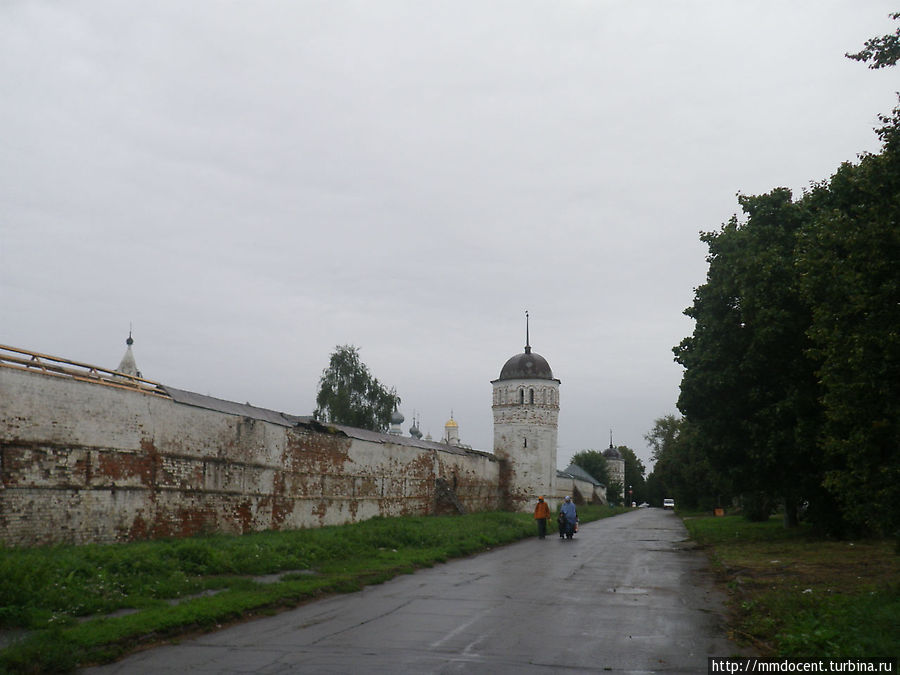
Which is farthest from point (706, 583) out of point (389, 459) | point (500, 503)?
point (500, 503)

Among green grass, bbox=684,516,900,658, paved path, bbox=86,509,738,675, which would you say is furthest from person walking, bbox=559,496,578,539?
paved path, bbox=86,509,738,675

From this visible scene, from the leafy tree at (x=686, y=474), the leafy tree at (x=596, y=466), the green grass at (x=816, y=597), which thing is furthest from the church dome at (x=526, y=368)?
the leafy tree at (x=596, y=466)

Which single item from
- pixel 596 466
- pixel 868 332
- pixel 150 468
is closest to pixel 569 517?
pixel 150 468

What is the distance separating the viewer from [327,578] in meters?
14.0

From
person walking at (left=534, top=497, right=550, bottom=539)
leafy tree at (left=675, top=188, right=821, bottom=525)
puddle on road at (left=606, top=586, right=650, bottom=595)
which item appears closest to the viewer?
puddle on road at (left=606, top=586, right=650, bottom=595)

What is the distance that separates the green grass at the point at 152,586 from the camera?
8.28 metres

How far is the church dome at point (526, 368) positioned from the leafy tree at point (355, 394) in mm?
10616

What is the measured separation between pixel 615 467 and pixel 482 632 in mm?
113282

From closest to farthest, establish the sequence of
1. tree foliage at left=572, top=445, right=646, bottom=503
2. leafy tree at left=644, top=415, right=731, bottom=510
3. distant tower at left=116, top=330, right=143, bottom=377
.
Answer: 1. distant tower at left=116, top=330, right=143, bottom=377
2. leafy tree at left=644, top=415, right=731, bottom=510
3. tree foliage at left=572, top=445, right=646, bottom=503

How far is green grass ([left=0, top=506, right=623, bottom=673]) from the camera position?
8281mm

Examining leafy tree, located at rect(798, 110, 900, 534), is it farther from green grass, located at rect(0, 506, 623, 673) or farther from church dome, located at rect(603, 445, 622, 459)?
church dome, located at rect(603, 445, 622, 459)

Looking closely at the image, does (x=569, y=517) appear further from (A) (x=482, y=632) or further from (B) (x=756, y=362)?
(A) (x=482, y=632)

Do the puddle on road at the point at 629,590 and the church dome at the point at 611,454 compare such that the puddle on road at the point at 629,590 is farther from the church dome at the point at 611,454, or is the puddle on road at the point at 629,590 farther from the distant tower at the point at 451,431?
the church dome at the point at 611,454

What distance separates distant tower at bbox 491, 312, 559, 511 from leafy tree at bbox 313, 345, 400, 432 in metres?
10.1
